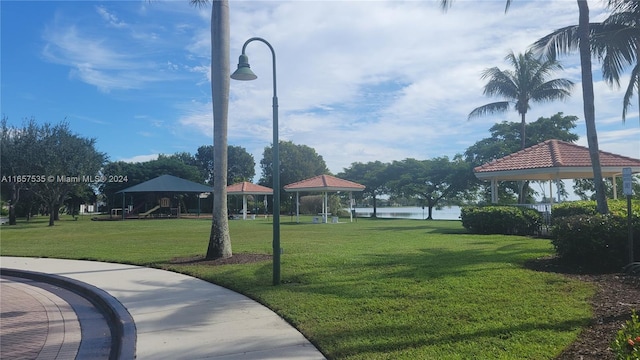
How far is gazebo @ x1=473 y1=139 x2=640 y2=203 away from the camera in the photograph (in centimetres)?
1973

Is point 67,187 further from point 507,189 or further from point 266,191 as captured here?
point 507,189

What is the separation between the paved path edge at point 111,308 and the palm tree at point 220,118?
3.35 metres

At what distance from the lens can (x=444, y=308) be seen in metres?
6.14

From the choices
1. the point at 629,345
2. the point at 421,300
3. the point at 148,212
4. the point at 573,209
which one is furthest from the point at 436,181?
the point at 629,345

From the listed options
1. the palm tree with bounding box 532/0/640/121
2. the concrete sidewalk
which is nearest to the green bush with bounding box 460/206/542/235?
the palm tree with bounding box 532/0/640/121

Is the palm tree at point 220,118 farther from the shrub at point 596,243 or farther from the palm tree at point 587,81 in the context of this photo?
the palm tree at point 587,81

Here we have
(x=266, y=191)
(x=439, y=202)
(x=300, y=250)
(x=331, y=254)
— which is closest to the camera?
(x=331, y=254)

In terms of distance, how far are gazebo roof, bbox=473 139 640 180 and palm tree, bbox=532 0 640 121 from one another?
18.2ft

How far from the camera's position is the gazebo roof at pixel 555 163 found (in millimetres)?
19734

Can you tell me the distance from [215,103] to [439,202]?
32.0 m

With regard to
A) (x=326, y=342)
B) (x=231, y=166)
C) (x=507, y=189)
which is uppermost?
(x=231, y=166)

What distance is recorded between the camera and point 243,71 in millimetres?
9195

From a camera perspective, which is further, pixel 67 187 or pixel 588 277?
pixel 67 187

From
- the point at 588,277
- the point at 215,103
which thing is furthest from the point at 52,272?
the point at 588,277
